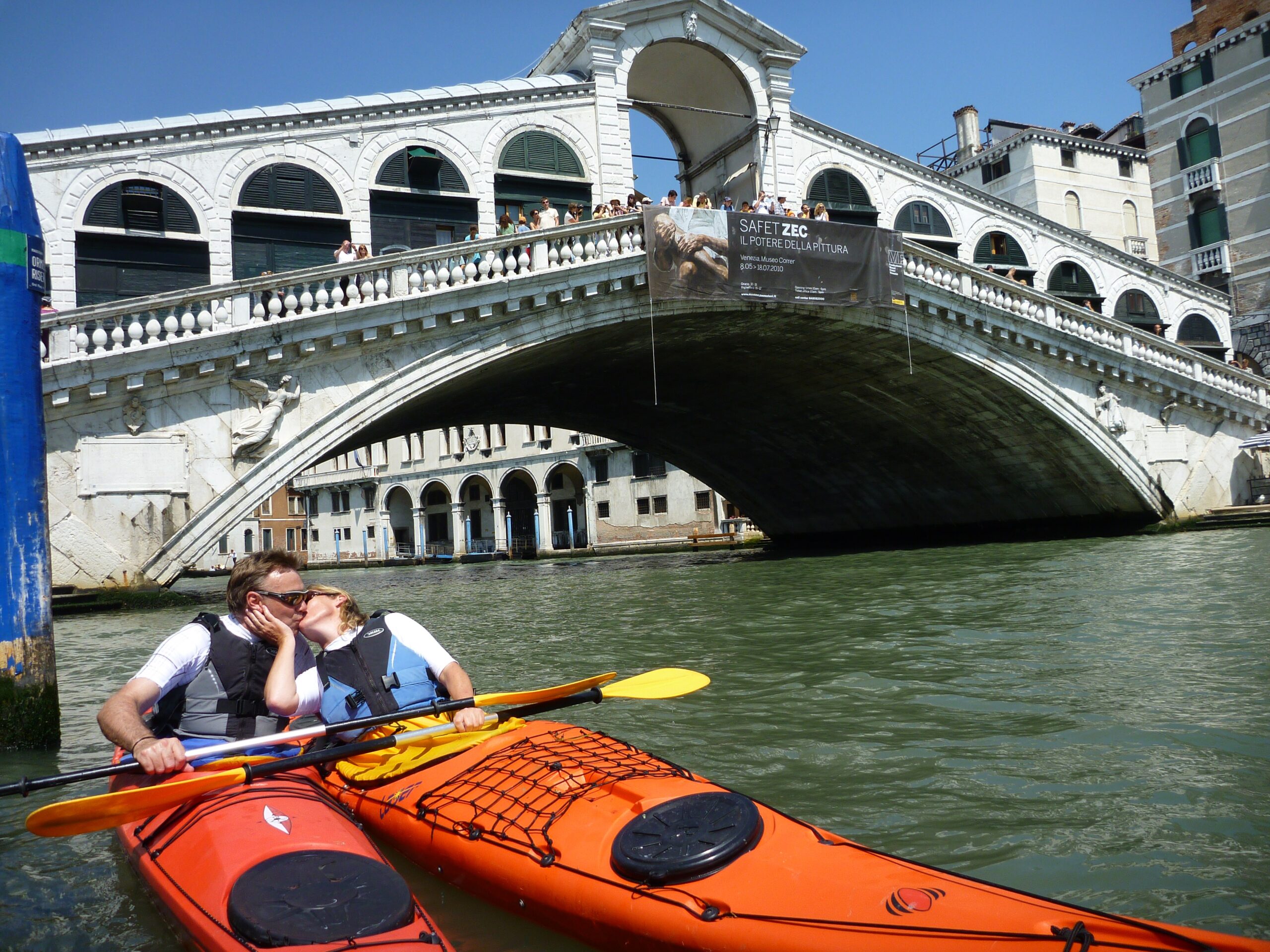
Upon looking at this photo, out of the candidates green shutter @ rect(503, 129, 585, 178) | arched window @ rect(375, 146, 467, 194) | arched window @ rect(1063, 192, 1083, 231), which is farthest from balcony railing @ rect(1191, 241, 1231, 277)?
arched window @ rect(375, 146, 467, 194)

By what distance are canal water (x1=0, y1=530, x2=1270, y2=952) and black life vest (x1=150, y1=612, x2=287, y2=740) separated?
0.63 metres

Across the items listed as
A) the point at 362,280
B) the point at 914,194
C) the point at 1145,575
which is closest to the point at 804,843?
the point at 1145,575

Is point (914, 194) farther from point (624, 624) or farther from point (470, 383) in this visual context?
point (624, 624)

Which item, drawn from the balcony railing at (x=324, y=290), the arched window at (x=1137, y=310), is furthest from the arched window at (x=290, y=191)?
the arched window at (x=1137, y=310)

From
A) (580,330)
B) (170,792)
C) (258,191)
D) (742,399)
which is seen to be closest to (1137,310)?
(742,399)

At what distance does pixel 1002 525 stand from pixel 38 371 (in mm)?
22667

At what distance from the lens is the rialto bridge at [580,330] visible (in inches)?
520

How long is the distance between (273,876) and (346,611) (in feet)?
6.21

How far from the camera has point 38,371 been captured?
596 centimetres

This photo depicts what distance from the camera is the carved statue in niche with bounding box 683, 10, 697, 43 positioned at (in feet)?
64.5

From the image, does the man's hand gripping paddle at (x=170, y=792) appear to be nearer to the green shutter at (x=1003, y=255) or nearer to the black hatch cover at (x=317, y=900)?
the black hatch cover at (x=317, y=900)

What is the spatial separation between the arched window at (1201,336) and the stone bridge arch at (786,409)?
7.10 metres

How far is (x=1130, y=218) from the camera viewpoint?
1449 inches

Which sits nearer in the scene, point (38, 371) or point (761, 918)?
point (761, 918)
